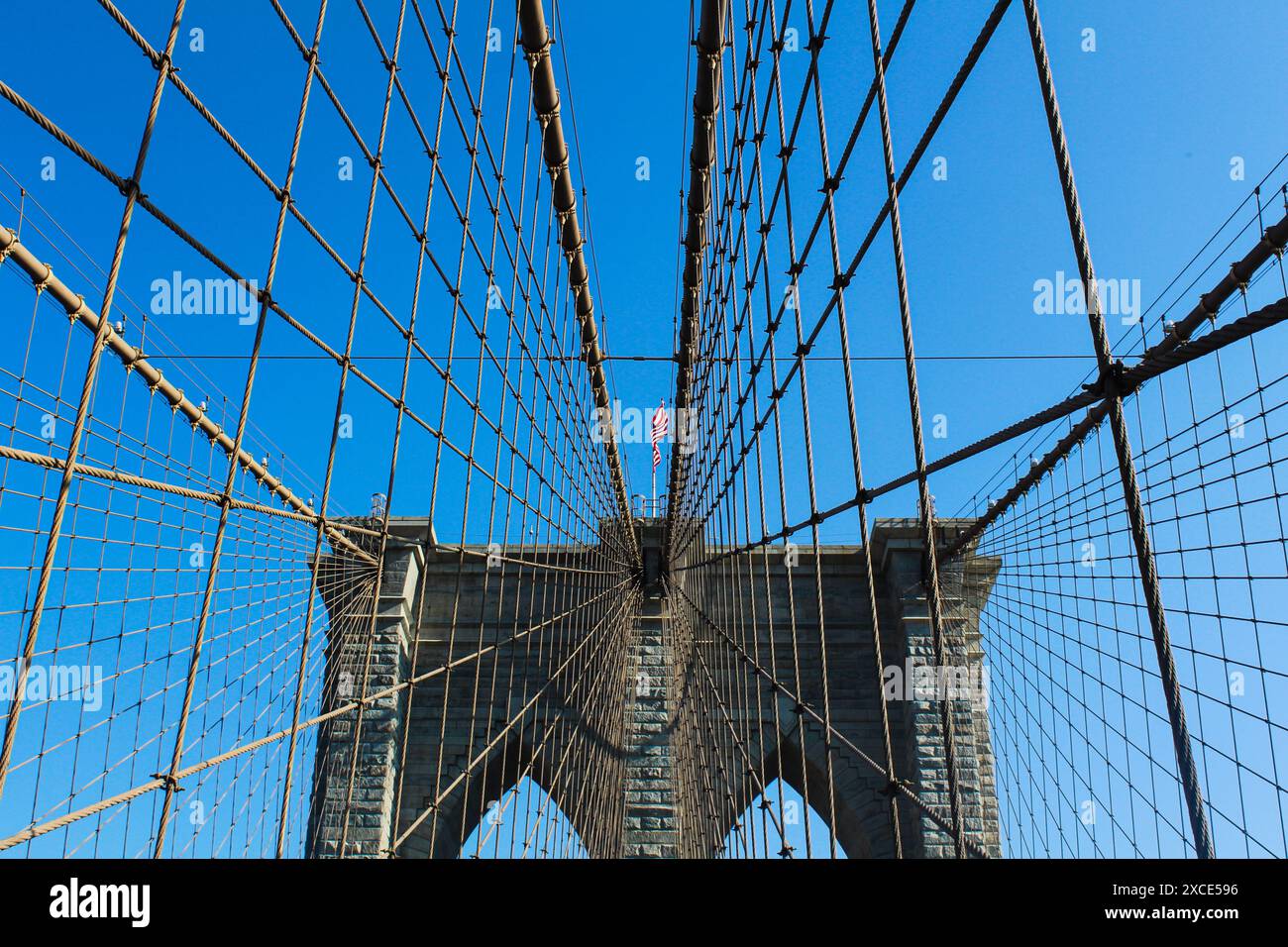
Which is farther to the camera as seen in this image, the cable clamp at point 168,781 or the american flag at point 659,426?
the american flag at point 659,426

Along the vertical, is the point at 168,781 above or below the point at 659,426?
below

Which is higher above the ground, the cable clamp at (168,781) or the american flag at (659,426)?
the american flag at (659,426)

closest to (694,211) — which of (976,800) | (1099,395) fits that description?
(976,800)

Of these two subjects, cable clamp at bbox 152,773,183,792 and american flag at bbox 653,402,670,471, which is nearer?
cable clamp at bbox 152,773,183,792

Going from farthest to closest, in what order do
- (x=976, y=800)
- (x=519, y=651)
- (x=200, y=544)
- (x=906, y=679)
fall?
(x=519, y=651) → (x=906, y=679) → (x=976, y=800) → (x=200, y=544)

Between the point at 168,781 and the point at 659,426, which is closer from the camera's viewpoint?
the point at 168,781

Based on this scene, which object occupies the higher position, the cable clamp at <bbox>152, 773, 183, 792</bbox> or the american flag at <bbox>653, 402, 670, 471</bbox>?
the american flag at <bbox>653, 402, 670, 471</bbox>
